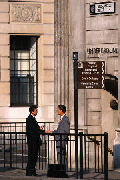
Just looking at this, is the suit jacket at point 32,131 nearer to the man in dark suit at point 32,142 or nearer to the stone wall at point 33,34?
the man in dark suit at point 32,142

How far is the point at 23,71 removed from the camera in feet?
106

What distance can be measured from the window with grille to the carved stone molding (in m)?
0.84

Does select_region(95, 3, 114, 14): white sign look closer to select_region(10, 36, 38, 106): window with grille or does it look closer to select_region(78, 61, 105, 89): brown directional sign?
select_region(78, 61, 105, 89): brown directional sign

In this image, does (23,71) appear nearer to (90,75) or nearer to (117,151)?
(117,151)

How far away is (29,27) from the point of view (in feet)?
103

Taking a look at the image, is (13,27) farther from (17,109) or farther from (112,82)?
(112,82)

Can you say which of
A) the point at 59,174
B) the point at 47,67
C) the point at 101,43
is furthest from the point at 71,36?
the point at 47,67

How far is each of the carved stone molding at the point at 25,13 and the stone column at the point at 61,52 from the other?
4.16 meters

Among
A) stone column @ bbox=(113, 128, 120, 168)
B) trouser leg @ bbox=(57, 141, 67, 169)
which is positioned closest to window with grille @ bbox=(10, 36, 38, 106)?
stone column @ bbox=(113, 128, 120, 168)

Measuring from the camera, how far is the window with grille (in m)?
31.9

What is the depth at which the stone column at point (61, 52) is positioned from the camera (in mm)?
25266

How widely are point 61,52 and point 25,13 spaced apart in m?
5.18

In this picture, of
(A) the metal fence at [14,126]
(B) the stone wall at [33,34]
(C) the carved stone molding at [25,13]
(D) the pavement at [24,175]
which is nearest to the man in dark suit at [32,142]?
(D) the pavement at [24,175]

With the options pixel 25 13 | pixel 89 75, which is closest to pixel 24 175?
pixel 89 75
